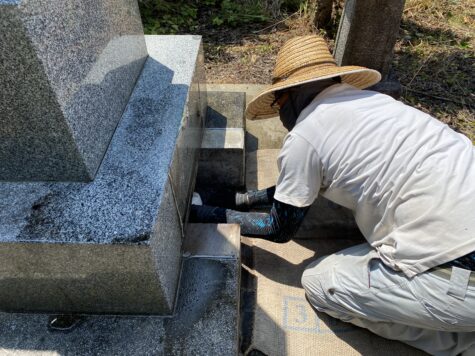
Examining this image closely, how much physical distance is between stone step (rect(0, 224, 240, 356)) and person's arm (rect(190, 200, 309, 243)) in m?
0.34

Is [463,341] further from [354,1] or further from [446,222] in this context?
[354,1]

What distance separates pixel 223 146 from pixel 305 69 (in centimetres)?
98

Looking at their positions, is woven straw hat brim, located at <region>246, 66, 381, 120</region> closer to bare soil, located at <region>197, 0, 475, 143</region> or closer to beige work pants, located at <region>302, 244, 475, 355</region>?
beige work pants, located at <region>302, 244, 475, 355</region>

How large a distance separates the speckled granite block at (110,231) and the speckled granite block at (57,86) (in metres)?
0.10

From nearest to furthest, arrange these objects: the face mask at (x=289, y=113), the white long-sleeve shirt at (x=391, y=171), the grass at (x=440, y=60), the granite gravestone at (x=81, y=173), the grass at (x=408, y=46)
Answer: the granite gravestone at (x=81, y=173) → the white long-sleeve shirt at (x=391, y=171) → the face mask at (x=289, y=113) → the grass at (x=440, y=60) → the grass at (x=408, y=46)

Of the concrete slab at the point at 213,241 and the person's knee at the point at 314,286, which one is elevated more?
the concrete slab at the point at 213,241

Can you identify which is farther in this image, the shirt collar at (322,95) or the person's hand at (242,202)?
the person's hand at (242,202)

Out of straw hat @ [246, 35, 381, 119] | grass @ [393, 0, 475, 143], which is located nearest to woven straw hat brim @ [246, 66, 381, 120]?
straw hat @ [246, 35, 381, 119]

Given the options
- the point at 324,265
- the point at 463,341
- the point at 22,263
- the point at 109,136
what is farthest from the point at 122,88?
the point at 463,341

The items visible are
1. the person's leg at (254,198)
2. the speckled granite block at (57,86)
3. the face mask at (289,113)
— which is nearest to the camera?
the speckled granite block at (57,86)

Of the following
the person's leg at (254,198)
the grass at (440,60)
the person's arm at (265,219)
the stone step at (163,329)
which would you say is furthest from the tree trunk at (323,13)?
the stone step at (163,329)

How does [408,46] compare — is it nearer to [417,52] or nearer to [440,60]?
[417,52]

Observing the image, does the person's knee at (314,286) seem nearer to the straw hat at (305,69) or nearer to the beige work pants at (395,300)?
the beige work pants at (395,300)

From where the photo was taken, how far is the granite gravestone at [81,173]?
132cm
